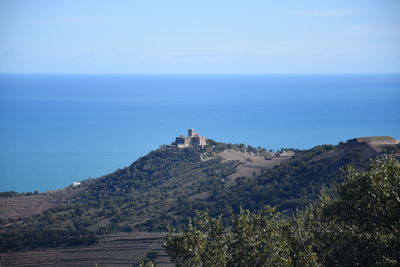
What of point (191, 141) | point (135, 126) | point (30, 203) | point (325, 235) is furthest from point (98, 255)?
point (135, 126)

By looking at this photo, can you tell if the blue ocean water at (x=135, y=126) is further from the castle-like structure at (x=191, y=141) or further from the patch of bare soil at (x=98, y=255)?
the patch of bare soil at (x=98, y=255)

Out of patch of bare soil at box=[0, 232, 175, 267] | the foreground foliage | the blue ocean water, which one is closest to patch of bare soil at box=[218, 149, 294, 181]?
patch of bare soil at box=[0, 232, 175, 267]

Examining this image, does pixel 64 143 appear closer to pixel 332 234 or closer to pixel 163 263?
pixel 163 263

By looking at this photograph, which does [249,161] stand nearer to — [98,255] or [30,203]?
[30,203]

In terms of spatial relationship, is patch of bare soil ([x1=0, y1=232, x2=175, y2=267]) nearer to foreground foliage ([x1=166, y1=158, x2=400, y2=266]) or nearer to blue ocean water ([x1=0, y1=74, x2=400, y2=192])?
foreground foliage ([x1=166, y1=158, x2=400, y2=266])

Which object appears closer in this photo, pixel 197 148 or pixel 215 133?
pixel 197 148

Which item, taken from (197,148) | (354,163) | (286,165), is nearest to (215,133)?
(197,148)
